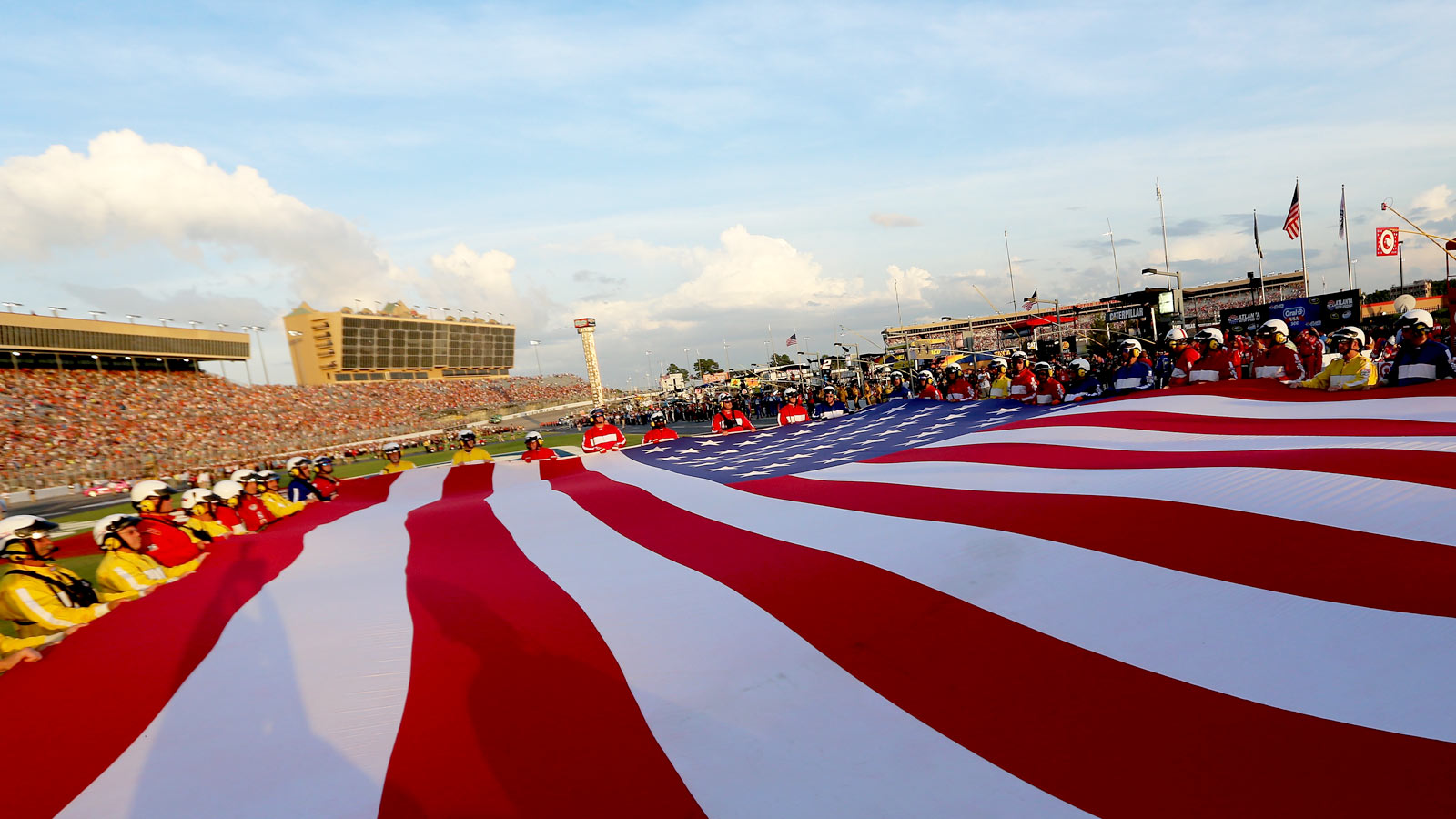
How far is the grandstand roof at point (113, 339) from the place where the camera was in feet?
114

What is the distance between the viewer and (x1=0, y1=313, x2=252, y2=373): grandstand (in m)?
34.8

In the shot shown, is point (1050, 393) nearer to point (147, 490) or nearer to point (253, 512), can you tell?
point (253, 512)

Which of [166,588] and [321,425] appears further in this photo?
[321,425]

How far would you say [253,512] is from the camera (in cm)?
783

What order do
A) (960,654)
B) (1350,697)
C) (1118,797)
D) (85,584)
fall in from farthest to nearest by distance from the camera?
(85,584) → (960,654) → (1350,697) → (1118,797)

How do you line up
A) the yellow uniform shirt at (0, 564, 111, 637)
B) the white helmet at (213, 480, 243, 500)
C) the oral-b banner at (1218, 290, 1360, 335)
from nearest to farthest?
the yellow uniform shirt at (0, 564, 111, 637)
the white helmet at (213, 480, 243, 500)
the oral-b banner at (1218, 290, 1360, 335)

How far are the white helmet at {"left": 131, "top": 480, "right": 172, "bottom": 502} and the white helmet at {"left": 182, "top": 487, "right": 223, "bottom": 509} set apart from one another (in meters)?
1.25

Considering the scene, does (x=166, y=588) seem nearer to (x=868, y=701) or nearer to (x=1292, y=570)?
(x=868, y=701)

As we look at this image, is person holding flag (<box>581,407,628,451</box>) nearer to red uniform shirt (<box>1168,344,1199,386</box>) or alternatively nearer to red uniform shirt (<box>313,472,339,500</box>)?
red uniform shirt (<box>313,472,339,500</box>)

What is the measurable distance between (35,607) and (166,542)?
165cm

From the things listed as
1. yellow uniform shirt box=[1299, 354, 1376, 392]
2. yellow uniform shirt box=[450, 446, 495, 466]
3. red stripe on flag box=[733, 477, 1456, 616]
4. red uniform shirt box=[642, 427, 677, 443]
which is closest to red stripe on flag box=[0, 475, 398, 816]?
red stripe on flag box=[733, 477, 1456, 616]

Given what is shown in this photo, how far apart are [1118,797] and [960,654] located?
0.88 m

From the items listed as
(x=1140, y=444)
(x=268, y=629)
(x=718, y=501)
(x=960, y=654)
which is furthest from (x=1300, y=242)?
(x=268, y=629)

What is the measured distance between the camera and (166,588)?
176 inches
